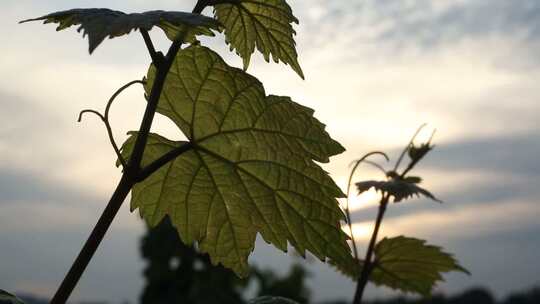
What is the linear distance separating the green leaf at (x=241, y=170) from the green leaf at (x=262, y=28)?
205 mm

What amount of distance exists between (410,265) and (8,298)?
2407 mm

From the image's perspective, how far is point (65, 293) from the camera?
1532 millimetres

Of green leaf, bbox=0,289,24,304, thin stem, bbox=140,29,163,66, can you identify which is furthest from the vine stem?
green leaf, bbox=0,289,24,304

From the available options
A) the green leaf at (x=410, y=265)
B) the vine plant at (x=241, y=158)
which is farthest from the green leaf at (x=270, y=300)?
the green leaf at (x=410, y=265)

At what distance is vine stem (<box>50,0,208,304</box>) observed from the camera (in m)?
1.55

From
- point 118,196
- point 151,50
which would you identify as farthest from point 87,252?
point 151,50

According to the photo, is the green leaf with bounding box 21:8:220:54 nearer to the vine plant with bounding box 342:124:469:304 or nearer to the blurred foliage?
the vine plant with bounding box 342:124:469:304

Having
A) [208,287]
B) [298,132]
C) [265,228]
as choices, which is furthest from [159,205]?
[208,287]

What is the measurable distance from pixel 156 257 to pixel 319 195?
2047 inches

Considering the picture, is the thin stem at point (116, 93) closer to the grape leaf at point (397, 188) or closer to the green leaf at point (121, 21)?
the green leaf at point (121, 21)

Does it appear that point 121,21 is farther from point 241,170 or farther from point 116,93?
point 241,170

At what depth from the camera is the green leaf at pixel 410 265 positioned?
11.3 feet

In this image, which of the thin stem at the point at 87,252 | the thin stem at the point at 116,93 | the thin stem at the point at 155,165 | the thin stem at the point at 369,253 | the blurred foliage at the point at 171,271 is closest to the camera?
the thin stem at the point at 87,252

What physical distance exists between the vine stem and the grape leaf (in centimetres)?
148
